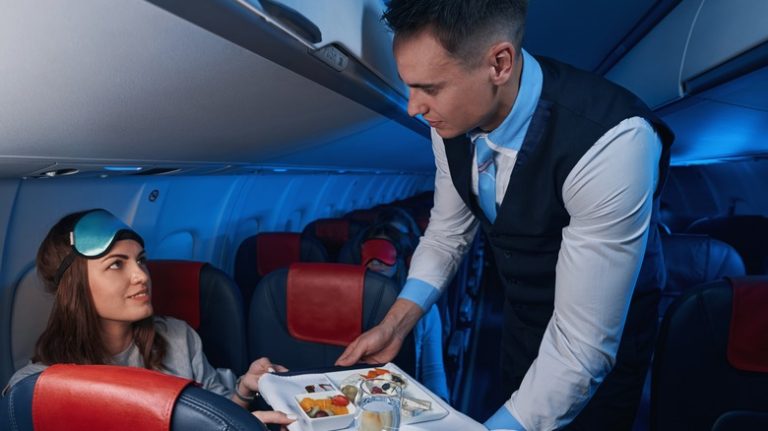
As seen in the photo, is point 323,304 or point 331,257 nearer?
point 323,304

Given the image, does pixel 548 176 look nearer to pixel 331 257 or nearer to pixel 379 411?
pixel 379 411

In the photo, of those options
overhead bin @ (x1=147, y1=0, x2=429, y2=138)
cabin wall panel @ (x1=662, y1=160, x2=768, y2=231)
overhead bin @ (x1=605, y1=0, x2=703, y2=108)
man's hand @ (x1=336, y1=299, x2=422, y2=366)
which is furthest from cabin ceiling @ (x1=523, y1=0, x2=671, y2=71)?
cabin wall panel @ (x1=662, y1=160, x2=768, y2=231)

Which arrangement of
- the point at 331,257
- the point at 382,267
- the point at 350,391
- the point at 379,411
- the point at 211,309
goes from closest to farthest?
the point at 379,411
the point at 350,391
the point at 211,309
the point at 382,267
the point at 331,257

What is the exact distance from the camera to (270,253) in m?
4.20

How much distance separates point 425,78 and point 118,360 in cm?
159

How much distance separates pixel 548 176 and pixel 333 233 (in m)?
3.66

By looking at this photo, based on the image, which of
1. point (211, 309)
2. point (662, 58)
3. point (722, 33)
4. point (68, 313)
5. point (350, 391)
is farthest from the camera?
point (662, 58)

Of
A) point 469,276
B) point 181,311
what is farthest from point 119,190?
point 469,276

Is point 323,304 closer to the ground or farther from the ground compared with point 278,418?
farther from the ground

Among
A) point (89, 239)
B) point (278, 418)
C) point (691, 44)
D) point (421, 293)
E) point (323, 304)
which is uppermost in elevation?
point (691, 44)

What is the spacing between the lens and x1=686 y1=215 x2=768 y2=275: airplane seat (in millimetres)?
4797

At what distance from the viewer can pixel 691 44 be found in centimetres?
243

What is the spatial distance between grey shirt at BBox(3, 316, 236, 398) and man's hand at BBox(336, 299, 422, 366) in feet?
2.31

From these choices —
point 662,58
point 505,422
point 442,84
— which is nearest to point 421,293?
point 505,422
